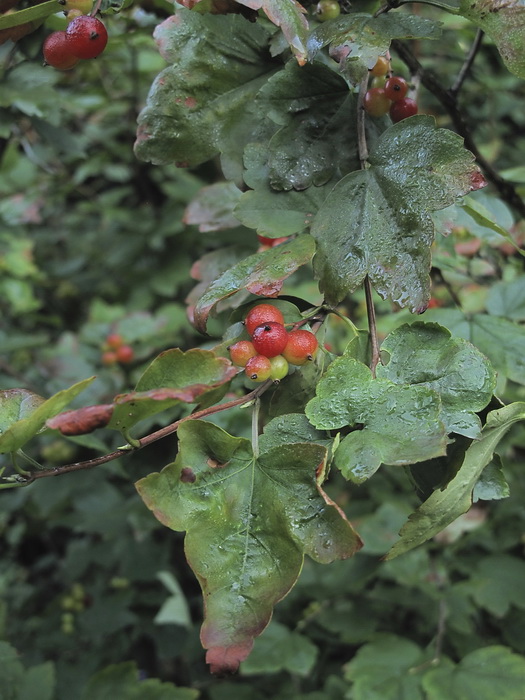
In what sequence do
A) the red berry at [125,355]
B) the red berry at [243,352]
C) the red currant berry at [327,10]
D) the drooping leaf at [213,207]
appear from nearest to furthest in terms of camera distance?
the red berry at [243,352] < the red currant berry at [327,10] < the drooping leaf at [213,207] < the red berry at [125,355]

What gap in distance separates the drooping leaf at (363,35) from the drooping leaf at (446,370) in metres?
0.24

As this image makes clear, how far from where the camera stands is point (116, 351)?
5.37 ft

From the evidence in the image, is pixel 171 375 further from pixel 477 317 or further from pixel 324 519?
pixel 477 317

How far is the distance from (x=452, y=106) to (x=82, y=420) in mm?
662

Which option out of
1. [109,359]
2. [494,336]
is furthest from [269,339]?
[109,359]

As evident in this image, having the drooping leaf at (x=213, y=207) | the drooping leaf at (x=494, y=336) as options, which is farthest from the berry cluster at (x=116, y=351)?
the drooping leaf at (x=494, y=336)

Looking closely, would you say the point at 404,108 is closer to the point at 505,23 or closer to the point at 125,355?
the point at 505,23

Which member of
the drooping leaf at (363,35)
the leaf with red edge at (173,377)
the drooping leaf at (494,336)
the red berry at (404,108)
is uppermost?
the drooping leaf at (363,35)

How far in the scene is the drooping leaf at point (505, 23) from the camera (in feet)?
1.92

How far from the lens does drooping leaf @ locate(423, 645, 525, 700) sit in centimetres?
100

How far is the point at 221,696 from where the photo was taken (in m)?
1.41

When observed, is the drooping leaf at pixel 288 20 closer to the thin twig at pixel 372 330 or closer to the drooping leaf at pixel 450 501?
the thin twig at pixel 372 330

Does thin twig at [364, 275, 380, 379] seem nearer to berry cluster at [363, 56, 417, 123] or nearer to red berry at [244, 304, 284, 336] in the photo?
red berry at [244, 304, 284, 336]

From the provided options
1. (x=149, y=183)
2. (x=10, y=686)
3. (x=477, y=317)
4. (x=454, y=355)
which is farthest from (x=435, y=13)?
(x=10, y=686)
